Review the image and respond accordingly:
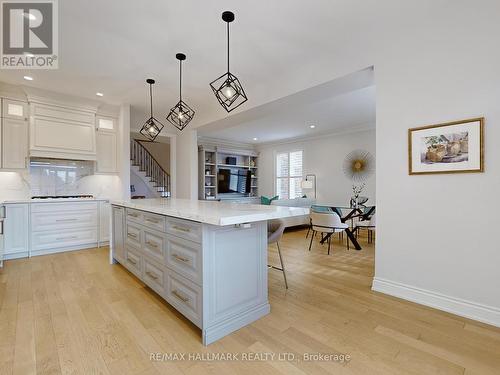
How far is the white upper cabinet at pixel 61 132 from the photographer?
4.11m

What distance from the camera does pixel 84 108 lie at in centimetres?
456

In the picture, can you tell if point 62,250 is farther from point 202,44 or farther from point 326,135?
point 326,135

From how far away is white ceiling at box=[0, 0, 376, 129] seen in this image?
2.25 metres

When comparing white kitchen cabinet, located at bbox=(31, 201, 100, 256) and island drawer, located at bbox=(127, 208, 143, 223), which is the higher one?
island drawer, located at bbox=(127, 208, 143, 223)

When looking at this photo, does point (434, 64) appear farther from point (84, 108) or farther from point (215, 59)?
point (84, 108)

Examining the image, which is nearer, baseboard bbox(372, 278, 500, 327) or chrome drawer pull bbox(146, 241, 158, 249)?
baseboard bbox(372, 278, 500, 327)

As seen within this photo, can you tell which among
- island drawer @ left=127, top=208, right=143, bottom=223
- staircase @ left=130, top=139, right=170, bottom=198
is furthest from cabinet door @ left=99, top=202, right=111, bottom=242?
staircase @ left=130, top=139, right=170, bottom=198

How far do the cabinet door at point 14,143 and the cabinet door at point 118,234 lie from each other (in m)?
2.06

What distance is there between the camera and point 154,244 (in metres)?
2.39

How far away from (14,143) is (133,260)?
313cm

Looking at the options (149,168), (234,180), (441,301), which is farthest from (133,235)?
(149,168)

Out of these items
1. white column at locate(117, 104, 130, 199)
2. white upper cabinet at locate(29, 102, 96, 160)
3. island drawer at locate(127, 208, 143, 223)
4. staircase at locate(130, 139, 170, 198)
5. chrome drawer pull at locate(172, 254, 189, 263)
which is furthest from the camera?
staircase at locate(130, 139, 170, 198)

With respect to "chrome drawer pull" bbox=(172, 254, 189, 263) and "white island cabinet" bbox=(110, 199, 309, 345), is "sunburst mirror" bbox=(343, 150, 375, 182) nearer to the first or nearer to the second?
"white island cabinet" bbox=(110, 199, 309, 345)

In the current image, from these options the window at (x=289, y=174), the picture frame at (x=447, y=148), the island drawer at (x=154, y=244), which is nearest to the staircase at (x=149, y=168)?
the window at (x=289, y=174)
